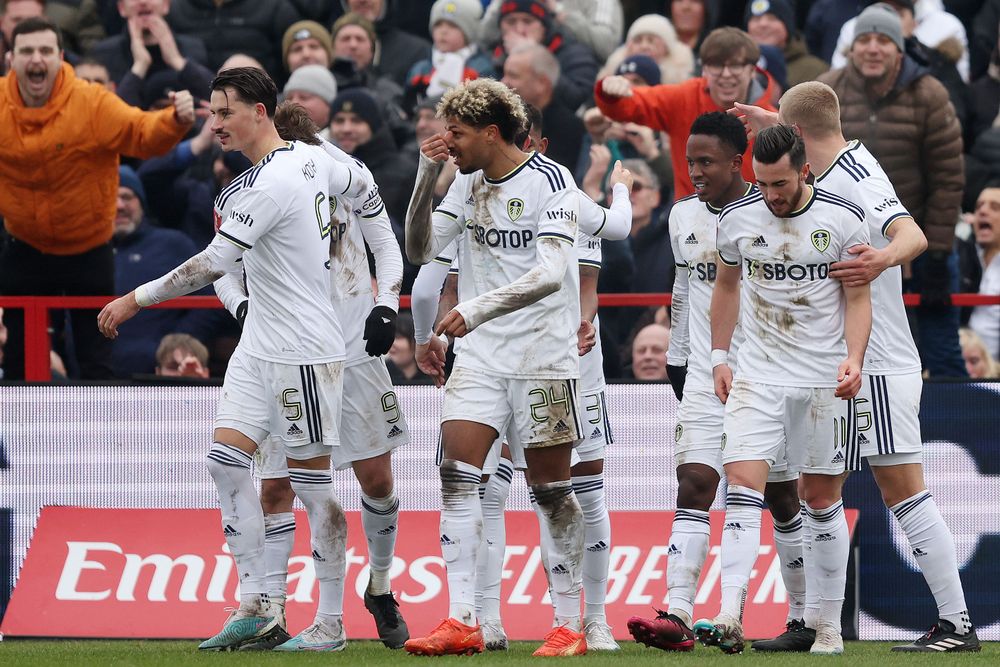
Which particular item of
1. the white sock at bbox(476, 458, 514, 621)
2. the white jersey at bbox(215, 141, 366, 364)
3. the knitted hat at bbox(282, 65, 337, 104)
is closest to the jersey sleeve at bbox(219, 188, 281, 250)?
the white jersey at bbox(215, 141, 366, 364)

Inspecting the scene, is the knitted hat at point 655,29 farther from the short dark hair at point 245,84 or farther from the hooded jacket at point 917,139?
the short dark hair at point 245,84

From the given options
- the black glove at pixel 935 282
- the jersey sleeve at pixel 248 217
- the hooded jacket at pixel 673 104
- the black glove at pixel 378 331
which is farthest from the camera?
the hooded jacket at pixel 673 104

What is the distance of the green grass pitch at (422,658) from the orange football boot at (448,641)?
5cm

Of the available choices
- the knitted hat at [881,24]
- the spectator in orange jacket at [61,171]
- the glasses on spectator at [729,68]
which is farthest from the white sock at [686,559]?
the spectator in orange jacket at [61,171]

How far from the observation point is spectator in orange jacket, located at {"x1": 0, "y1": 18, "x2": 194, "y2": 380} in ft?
35.4

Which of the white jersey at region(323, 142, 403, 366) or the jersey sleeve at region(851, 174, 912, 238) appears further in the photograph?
the white jersey at region(323, 142, 403, 366)

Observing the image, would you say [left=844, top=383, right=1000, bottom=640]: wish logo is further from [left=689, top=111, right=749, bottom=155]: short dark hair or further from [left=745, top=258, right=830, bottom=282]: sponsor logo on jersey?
[left=745, top=258, right=830, bottom=282]: sponsor logo on jersey

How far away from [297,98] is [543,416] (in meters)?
6.08

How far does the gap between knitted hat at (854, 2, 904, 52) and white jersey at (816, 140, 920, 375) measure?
3.21 m

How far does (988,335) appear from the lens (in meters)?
12.1

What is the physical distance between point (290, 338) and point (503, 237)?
115 cm

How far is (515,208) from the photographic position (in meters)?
7.28

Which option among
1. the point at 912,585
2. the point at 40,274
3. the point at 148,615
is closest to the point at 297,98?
the point at 40,274

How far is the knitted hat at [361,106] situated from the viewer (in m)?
12.3
